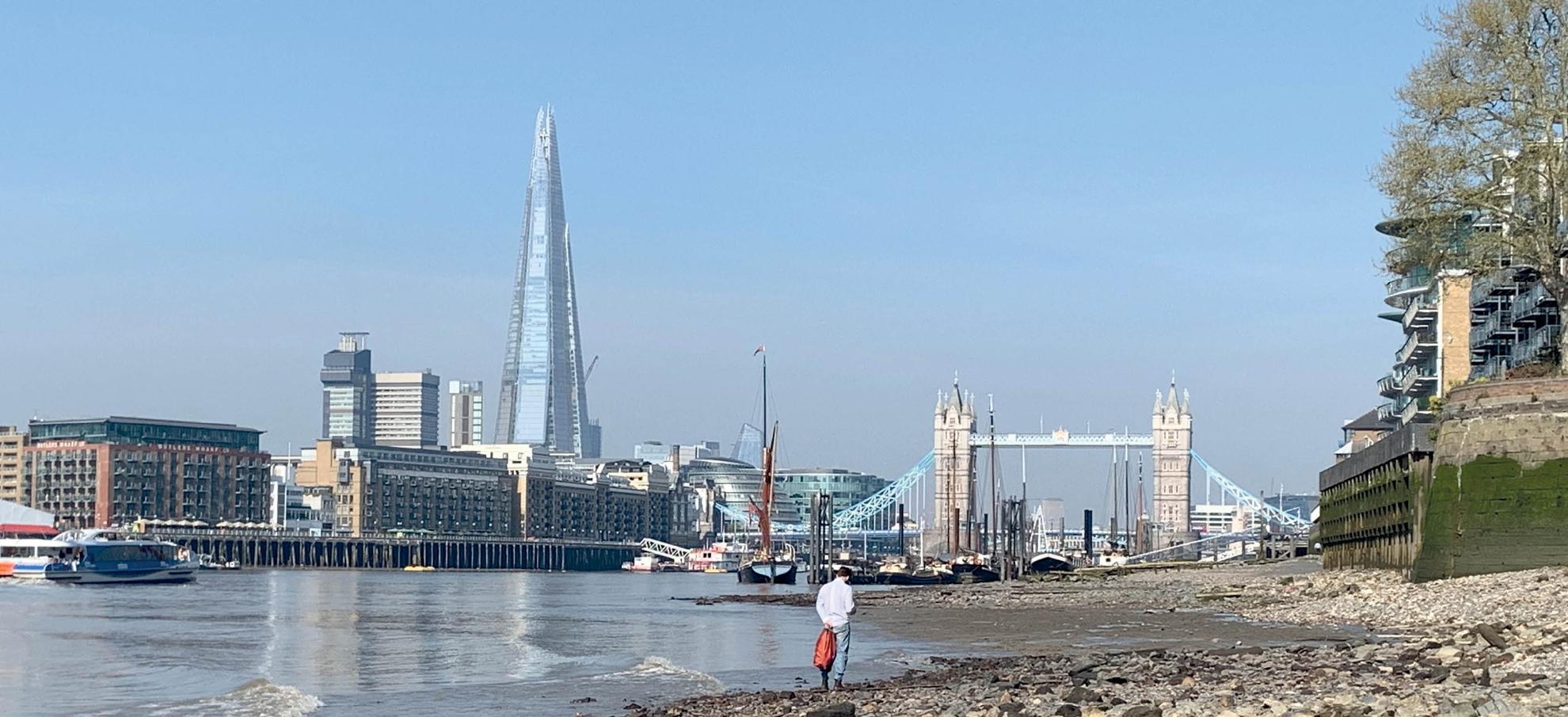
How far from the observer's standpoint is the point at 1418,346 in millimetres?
91938

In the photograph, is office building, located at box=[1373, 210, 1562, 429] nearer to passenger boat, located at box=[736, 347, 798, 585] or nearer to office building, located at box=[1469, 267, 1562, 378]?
office building, located at box=[1469, 267, 1562, 378]

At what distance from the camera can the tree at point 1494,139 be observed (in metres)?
52.8

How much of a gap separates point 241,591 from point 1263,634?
9661cm

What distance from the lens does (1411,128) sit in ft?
177

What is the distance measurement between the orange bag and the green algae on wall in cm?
2436

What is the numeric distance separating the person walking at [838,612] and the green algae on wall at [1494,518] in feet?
78.8

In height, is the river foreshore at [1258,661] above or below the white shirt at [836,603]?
below

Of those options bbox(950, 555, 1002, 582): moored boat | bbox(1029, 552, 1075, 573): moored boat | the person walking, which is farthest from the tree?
bbox(1029, 552, 1075, 573): moored boat

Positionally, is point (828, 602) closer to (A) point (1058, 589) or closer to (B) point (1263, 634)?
(B) point (1263, 634)

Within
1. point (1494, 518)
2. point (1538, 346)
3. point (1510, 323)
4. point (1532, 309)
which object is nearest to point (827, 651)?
point (1494, 518)

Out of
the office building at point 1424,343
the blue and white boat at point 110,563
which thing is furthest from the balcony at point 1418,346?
the blue and white boat at point 110,563

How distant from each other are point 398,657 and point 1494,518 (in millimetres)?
26532

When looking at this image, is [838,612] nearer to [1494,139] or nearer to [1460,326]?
[1494,139]

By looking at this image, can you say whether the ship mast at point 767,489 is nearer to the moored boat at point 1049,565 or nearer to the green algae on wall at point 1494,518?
the moored boat at point 1049,565
